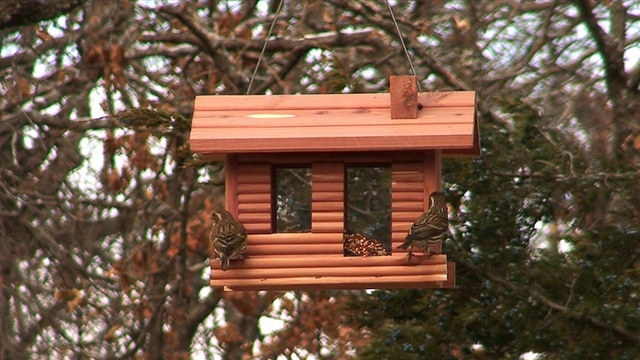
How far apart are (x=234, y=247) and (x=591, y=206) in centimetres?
277

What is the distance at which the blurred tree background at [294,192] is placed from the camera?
27.4ft

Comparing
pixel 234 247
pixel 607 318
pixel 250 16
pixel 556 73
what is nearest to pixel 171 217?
pixel 250 16

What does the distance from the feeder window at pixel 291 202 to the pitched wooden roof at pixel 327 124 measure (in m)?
0.31

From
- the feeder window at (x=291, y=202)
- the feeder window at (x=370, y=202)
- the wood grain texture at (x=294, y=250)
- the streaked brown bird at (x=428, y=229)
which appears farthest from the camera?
the feeder window at (x=370, y=202)

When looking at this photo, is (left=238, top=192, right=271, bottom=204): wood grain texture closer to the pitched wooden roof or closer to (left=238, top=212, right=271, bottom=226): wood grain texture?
(left=238, top=212, right=271, bottom=226): wood grain texture

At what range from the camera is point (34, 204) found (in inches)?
426

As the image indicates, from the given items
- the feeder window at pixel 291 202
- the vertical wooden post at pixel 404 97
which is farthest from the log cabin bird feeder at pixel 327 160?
the feeder window at pixel 291 202

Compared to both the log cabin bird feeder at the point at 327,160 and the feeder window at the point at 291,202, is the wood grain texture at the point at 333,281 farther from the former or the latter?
the feeder window at the point at 291,202

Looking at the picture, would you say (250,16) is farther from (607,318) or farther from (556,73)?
(607,318)

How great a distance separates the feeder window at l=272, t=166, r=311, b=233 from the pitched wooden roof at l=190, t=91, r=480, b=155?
0.31 meters

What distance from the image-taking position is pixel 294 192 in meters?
7.76

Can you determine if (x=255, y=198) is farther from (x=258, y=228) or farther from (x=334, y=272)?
(x=334, y=272)

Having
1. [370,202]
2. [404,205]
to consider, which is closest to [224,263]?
[404,205]

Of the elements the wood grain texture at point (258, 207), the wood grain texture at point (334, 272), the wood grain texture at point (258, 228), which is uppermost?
the wood grain texture at point (258, 207)
